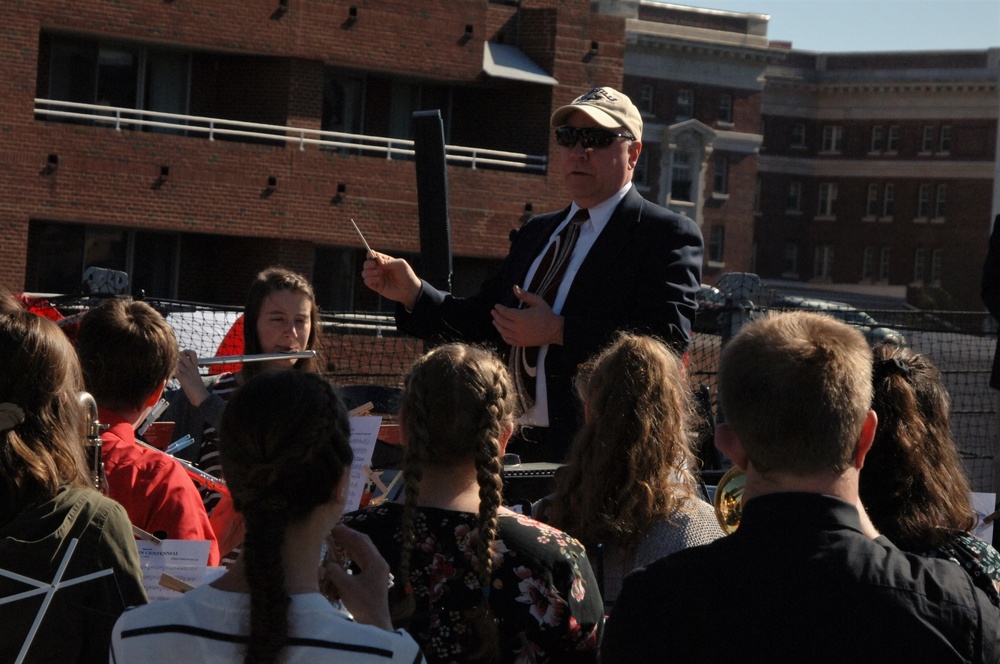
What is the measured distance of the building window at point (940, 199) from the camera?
6462 cm

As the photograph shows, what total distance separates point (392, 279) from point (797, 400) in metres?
2.75

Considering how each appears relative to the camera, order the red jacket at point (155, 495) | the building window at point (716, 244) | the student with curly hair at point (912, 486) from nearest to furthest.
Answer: the student with curly hair at point (912, 486) → the red jacket at point (155, 495) → the building window at point (716, 244)

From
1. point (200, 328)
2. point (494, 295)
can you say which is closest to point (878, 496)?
point (494, 295)

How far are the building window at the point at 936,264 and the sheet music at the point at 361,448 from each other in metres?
63.6

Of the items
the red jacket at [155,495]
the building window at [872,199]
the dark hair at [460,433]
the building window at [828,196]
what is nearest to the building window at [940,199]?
the building window at [872,199]

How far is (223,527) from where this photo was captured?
163 inches

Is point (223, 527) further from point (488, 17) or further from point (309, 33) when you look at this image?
point (488, 17)

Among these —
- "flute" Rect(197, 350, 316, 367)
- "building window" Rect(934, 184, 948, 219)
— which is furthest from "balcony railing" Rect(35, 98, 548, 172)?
"building window" Rect(934, 184, 948, 219)

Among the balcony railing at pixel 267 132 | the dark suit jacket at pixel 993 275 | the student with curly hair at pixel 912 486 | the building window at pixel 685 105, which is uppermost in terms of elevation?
the building window at pixel 685 105

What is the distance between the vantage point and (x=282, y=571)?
2275mm

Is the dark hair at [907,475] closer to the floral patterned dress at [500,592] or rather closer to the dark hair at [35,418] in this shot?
the floral patterned dress at [500,592]

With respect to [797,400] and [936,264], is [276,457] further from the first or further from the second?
[936,264]

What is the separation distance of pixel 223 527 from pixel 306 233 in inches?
903

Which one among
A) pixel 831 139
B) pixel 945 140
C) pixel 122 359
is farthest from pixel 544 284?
pixel 831 139
